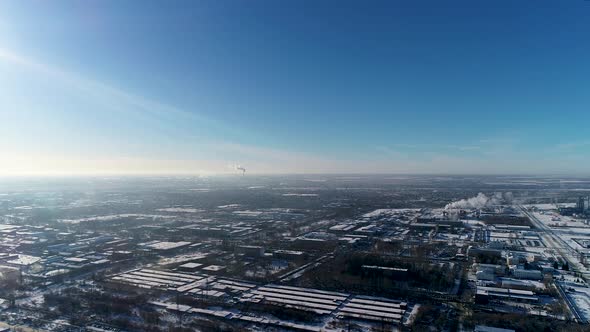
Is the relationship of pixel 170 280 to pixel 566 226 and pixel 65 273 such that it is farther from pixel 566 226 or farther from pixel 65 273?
pixel 566 226

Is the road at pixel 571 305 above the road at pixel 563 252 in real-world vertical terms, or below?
below

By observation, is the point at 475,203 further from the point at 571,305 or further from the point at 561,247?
the point at 571,305

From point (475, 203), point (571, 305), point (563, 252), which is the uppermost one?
point (475, 203)

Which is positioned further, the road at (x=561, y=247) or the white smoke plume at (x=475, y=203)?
the white smoke plume at (x=475, y=203)

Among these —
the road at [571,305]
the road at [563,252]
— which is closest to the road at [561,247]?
the road at [563,252]

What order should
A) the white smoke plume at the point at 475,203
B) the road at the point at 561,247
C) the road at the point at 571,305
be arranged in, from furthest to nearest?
the white smoke plume at the point at 475,203, the road at the point at 561,247, the road at the point at 571,305

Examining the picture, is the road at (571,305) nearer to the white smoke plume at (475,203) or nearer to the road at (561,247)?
the road at (561,247)

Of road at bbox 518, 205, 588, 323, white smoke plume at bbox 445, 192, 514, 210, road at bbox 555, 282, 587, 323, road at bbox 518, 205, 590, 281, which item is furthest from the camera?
white smoke plume at bbox 445, 192, 514, 210

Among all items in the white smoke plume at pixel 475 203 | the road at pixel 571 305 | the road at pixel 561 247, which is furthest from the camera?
the white smoke plume at pixel 475 203

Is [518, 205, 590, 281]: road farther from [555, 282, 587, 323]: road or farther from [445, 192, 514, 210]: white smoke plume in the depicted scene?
[445, 192, 514, 210]: white smoke plume

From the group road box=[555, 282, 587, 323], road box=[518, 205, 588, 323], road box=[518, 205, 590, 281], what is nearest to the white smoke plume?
road box=[518, 205, 588, 323]

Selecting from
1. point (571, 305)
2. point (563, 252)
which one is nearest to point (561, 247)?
point (563, 252)
